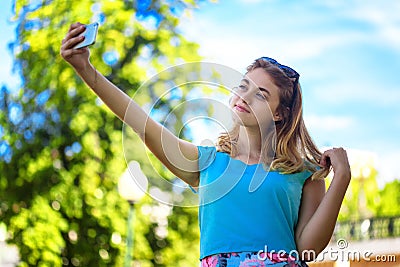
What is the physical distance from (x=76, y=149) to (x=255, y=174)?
5177mm

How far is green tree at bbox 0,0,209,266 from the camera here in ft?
19.9

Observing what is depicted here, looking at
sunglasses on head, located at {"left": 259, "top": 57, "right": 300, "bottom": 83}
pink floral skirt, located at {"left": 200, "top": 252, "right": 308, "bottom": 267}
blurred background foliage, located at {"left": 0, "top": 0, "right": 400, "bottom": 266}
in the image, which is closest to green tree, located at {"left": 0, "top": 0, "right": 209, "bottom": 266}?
blurred background foliage, located at {"left": 0, "top": 0, "right": 400, "bottom": 266}

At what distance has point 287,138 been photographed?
1.12 m

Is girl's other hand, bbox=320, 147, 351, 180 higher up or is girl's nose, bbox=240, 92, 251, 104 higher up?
girl's nose, bbox=240, 92, 251, 104

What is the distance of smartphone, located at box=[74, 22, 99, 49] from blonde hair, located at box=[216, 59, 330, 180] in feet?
0.86

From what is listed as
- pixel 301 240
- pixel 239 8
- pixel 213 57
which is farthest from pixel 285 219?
pixel 239 8

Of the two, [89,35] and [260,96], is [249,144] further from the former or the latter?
[89,35]

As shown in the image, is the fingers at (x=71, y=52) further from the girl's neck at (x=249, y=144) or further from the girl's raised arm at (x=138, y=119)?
the girl's neck at (x=249, y=144)

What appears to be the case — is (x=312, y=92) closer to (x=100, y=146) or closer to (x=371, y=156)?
(x=371, y=156)

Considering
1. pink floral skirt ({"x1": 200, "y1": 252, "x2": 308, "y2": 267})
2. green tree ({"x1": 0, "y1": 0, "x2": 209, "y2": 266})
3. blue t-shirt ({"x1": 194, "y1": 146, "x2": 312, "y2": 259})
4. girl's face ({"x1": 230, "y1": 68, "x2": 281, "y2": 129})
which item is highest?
girl's face ({"x1": 230, "y1": 68, "x2": 281, "y2": 129})

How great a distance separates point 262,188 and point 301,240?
90 millimetres

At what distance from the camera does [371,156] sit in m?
12.4

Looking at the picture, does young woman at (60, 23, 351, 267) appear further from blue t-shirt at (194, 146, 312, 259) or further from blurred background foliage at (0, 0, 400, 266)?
blurred background foliage at (0, 0, 400, 266)

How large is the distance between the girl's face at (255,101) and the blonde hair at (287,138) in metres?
0.02
